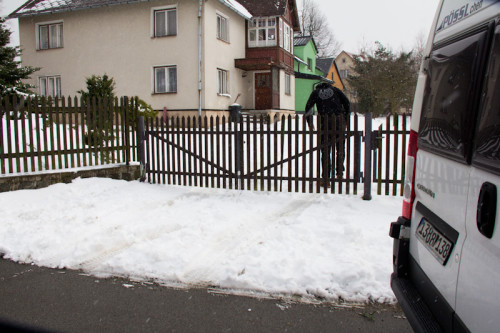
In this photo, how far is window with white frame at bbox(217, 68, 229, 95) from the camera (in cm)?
2218

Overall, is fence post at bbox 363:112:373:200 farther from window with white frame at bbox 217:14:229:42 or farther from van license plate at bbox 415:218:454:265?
window with white frame at bbox 217:14:229:42

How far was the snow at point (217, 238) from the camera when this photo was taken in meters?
4.01

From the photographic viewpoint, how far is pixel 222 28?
22438 millimetres

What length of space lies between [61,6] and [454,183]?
2444 cm

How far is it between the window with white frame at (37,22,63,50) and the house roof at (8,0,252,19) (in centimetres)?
86

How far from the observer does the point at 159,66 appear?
21094 mm

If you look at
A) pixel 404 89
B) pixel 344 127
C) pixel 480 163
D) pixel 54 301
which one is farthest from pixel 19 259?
pixel 404 89

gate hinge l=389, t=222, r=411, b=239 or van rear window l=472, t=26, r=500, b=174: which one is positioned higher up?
van rear window l=472, t=26, r=500, b=174

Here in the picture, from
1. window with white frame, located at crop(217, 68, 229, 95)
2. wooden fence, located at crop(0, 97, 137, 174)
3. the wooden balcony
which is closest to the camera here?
wooden fence, located at crop(0, 97, 137, 174)

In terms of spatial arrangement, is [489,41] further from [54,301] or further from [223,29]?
[223,29]

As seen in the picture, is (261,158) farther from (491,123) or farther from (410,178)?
(491,123)

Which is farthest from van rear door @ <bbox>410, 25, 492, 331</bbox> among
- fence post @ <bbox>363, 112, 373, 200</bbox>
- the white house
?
the white house

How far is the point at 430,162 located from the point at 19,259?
4.33 meters

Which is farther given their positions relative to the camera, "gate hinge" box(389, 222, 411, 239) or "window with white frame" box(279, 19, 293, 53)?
"window with white frame" box(279, 19, 293, 53)
